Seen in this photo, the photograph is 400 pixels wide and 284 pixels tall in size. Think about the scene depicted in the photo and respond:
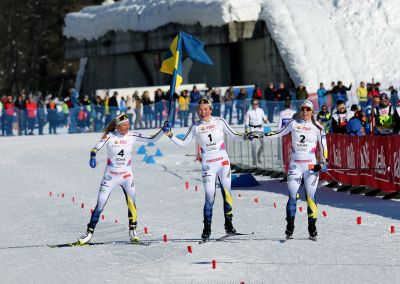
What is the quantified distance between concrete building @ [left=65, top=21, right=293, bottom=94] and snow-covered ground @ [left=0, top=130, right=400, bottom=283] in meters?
31.8

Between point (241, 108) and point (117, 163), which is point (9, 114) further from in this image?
point (117, 163)

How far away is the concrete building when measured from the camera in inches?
2233

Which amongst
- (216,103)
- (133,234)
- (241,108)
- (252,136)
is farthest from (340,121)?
(216,103)

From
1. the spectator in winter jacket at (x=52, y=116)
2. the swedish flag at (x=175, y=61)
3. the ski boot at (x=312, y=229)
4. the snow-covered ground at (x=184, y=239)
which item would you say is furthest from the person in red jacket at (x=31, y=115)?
the ski boot at (x=312, y=229)

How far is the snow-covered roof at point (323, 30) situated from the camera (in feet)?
182

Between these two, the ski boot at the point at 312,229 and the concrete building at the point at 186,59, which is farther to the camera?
the concrete building at the point at 186,59

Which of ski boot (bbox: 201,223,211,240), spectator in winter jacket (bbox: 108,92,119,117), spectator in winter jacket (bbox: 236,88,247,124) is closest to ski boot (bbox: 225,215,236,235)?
ski boot (bbox: 201,223,211,240)

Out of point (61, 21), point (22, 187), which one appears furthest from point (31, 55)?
point (22, 187)

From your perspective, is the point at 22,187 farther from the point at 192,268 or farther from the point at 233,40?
the point at 233,40

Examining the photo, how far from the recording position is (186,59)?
2350 inches

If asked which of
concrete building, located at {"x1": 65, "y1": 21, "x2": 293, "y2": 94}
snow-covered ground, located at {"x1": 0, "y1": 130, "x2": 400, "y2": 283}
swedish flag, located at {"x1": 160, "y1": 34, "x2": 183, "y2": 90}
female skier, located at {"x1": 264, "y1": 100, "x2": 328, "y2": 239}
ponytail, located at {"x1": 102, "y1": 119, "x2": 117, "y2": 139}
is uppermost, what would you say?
concrete building, located at {"x1": 65, "y1": 21, "x2": 293, "y2": 94}

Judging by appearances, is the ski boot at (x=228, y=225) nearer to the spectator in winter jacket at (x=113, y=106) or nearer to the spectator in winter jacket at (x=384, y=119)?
the spectator in winter jacket at (x=384, y=119)

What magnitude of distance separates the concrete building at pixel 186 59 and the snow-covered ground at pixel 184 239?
104ft

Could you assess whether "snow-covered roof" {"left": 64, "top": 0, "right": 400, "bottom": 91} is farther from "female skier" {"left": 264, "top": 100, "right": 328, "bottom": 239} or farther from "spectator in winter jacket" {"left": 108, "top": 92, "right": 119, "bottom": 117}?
"female skier" {"left": 264, "top": 100, "right": 328, "bottom": 239}
